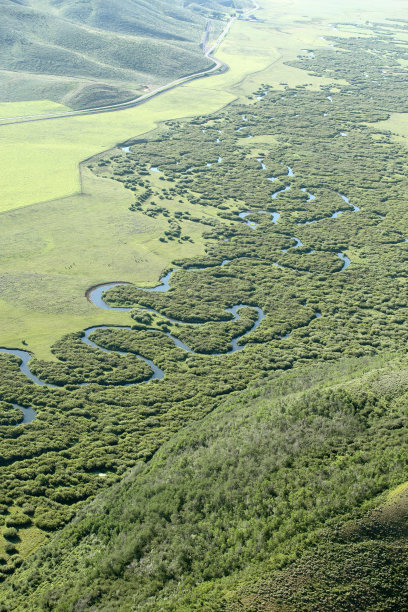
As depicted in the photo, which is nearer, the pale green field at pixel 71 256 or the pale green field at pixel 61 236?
the pale green field at pixel 71 256

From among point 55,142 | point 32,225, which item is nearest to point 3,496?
point 32,225

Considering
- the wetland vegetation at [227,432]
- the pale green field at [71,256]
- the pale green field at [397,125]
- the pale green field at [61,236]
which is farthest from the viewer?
the pale green field at [397,125]

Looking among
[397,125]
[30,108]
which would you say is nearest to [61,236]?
[30,108]

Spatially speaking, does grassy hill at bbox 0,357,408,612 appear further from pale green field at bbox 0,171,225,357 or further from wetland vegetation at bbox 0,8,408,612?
pale green field at bbox 0,171,225,357

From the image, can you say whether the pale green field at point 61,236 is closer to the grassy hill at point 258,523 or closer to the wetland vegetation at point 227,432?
the wetland vegetation at point 227,432

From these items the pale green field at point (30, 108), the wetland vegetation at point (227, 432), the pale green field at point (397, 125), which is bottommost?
the wetland vegetation at point (227, 432)

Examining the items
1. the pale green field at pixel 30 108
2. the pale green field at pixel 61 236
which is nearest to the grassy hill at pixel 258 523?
the pale green field at pixel 61 236
